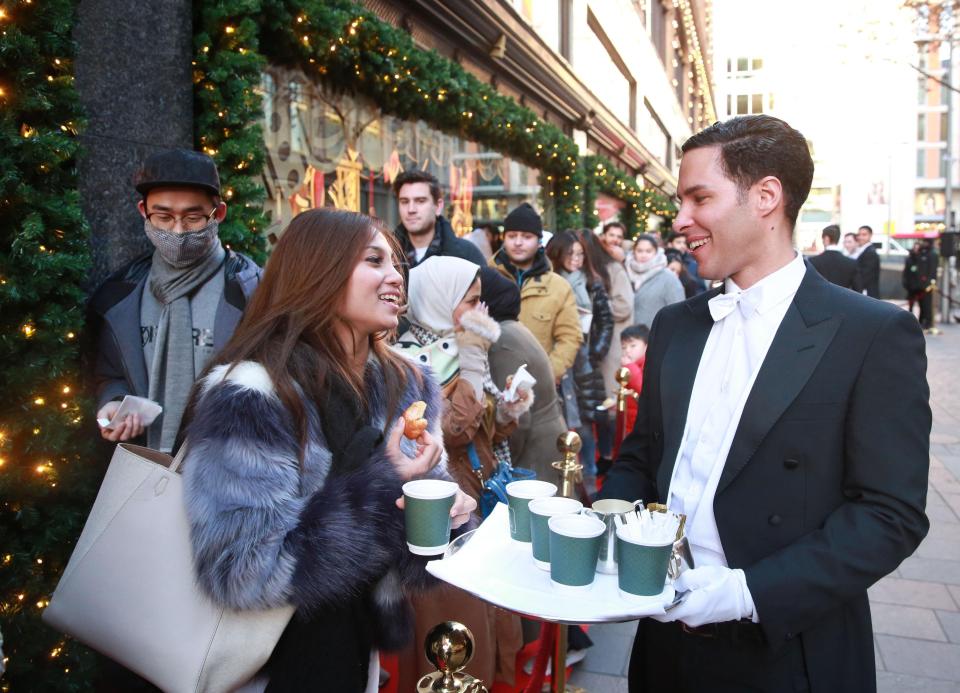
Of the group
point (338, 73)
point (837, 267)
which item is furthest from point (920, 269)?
point (338, 73)

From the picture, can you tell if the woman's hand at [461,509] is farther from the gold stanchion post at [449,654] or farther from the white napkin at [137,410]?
the white napkin at [137,410]

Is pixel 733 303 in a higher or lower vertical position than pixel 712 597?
higher

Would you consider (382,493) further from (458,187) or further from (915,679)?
(458,187)

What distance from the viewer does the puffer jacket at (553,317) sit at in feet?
18.0

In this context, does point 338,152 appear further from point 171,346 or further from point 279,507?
point 279,507

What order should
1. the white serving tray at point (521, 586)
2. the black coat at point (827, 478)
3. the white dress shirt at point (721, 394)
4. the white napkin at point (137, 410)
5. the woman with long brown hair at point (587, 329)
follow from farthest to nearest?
the woman with long brown hair at point (587, 329), the white napkin at point (137, 410), the white dress shirt at point (721, 394), the black coat at point (827, 478), the white serving tray at point (521, 586)

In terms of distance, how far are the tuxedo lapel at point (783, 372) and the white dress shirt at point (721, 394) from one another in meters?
0.03

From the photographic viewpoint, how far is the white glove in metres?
1.56

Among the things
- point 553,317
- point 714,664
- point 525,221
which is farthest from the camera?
point 525,221

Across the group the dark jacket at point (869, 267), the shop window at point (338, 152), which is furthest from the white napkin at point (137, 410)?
the dark jacket at point (869, 267)

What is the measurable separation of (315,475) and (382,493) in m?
0.18

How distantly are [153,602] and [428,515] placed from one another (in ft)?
2.33

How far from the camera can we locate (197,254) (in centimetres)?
304

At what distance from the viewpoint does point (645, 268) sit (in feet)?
28.9
